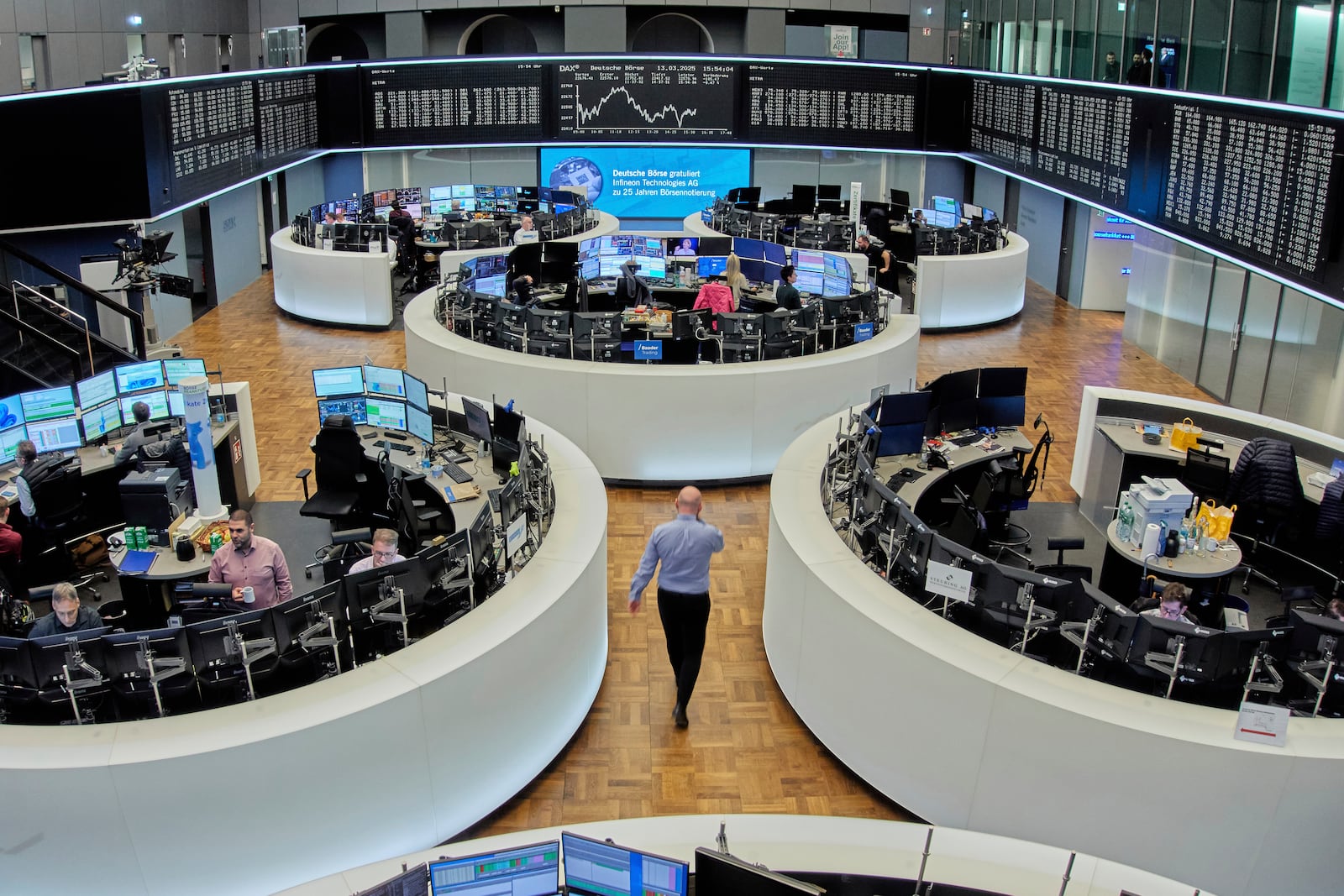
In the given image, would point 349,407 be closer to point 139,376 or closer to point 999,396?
point 139,376

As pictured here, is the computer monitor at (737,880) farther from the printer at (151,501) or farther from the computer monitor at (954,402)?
the computer monitor at (954,402)

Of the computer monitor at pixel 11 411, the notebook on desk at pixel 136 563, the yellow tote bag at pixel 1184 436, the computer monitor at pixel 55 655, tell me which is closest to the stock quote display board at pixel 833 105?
the yellow tote bag at pixel 1184 436

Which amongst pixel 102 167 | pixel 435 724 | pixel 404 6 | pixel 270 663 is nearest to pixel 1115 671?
pixel 435 724

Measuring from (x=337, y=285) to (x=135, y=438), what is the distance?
21.4 ft

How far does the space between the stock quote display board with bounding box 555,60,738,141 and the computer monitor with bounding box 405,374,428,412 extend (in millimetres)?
10991

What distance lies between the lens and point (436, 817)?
532 cm

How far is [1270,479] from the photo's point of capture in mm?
7695

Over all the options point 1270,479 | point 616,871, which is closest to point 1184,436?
point 1270,479

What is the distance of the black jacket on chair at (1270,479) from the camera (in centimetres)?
766

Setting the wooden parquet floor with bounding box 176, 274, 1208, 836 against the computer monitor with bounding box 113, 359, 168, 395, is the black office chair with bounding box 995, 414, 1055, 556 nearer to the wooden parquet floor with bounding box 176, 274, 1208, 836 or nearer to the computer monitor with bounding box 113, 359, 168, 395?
the wooden parquet floor with bounding box 176, 274, 1208, 836

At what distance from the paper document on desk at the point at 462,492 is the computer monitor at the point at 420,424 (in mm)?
819

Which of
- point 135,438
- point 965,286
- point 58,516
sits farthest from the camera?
point 965,286

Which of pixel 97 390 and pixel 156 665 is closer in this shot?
pixel 156 665

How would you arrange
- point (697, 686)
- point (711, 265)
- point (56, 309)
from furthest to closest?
point (711, 265), point (56, 309), point (697, 686)
